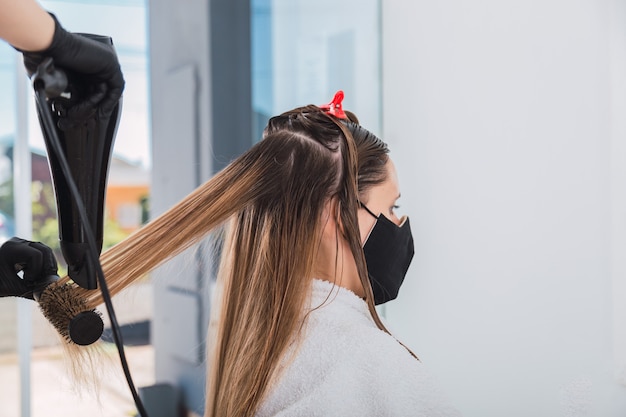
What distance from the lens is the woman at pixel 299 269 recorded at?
871mm

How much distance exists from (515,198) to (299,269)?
63cm

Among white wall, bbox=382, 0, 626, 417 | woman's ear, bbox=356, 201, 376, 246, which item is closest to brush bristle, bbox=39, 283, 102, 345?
woman's ear, bbox=356, 201, 376, 246

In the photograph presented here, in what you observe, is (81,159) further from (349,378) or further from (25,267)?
(349,378)

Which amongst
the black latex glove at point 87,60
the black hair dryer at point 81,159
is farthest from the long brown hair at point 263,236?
the black latex glove at point 87,60

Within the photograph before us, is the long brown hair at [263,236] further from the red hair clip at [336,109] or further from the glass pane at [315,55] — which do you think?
the glass pane at [315,55]

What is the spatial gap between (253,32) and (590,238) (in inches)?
64.5

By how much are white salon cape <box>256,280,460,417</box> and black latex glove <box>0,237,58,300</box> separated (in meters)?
0.37

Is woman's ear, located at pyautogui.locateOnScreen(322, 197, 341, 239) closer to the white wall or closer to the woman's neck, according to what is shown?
the woman's neck

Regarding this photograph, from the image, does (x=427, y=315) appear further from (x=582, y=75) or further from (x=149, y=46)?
(x=149, y=46)

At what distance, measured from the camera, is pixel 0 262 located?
79 centimetres

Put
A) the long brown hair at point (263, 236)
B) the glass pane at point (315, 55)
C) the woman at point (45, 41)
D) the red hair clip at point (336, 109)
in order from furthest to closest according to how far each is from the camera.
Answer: the glass pane at point (315, 55)
the red hair clip at point (336, 109)
the long brown hair at point (263, 236)
the woman at point (45, 41)

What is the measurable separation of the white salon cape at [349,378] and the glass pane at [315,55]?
1140 millimetres

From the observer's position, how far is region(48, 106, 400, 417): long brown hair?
94cm

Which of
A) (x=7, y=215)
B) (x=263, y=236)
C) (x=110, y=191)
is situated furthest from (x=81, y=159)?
(x=110, y=191)
